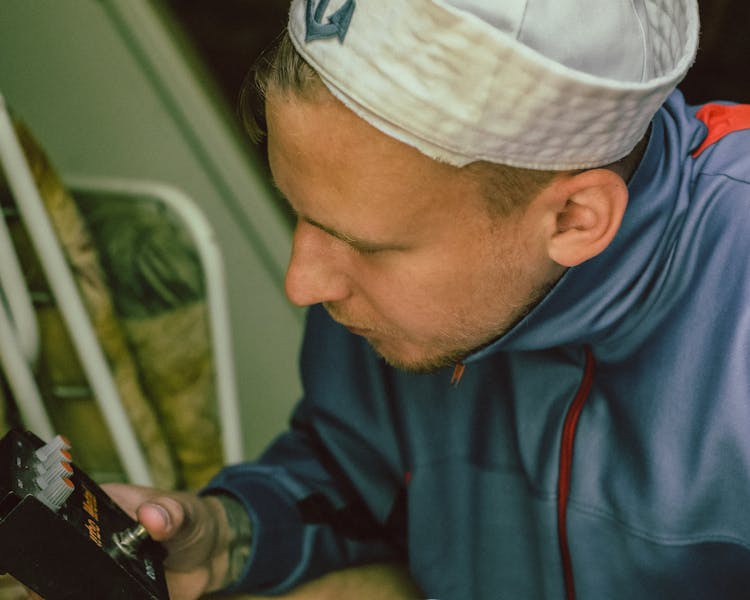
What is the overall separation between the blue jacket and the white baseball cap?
5.4 inches

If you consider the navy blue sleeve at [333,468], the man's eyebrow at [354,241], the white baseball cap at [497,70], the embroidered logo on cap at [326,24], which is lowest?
the navy blue sleeve at [333,468]

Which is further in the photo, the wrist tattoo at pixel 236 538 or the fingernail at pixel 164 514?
the wrist tattoo at pixel 236 538

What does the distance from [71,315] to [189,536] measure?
0.39 m

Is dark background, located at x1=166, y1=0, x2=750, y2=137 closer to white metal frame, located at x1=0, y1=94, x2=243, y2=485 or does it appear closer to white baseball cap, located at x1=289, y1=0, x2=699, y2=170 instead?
white metal frame, located at x1=0, y1=94, x2=243, y2=485

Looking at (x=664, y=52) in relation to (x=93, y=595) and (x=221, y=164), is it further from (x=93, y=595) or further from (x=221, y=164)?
(x=221, y=164)

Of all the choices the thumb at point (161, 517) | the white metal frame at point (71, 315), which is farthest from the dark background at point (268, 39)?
the thumb at point (161, 517)

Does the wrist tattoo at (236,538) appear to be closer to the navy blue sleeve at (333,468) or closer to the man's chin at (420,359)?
the navy blue sleeve at (333,468)

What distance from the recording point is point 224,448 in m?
1.49

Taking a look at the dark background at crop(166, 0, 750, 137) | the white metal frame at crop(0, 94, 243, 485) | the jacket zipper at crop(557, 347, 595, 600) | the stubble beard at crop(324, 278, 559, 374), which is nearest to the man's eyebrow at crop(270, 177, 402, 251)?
the stubble beard at crop(324, 278, 559, 374)

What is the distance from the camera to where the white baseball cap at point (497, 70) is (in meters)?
0.70

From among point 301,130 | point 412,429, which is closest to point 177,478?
point 412,429

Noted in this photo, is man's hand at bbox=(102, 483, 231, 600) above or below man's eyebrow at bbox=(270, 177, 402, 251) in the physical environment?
below

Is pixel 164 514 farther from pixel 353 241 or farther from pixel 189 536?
pixel 353 241

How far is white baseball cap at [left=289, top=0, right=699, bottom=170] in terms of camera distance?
700 millimetres
